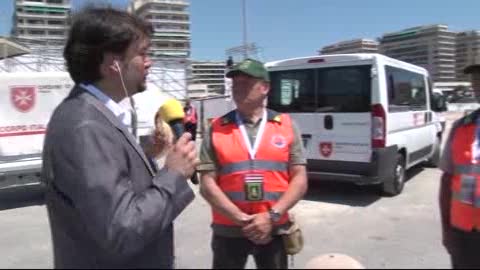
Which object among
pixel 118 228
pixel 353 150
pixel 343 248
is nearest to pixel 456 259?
pixel 118 228

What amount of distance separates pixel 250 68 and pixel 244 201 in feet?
2.64

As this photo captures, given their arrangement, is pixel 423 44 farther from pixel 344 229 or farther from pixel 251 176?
pixel 251 176

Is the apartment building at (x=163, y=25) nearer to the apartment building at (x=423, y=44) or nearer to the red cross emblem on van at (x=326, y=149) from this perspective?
the red cross emblem on van at (x=326, y=149)

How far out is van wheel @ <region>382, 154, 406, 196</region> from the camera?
25.6 feet

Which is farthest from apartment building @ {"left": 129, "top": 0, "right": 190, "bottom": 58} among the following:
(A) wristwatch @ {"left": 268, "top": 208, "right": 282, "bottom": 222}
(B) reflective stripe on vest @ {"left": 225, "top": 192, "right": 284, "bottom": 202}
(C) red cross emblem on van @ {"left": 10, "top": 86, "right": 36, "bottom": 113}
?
(C) red cross emblem on van @ {"left": 10, "top": 86, "right": 36, "bottom": 113}

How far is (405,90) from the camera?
27.1ft

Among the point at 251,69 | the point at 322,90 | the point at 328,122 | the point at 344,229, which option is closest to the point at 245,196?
the point at 251,69

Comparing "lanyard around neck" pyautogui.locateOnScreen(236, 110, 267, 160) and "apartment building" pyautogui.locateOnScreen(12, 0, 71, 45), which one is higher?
"apartment building" pyautogui.locateOnScreen(12, 0, 71, 45)

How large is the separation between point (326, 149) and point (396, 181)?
131cm

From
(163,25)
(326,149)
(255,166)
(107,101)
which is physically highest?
(163,25)

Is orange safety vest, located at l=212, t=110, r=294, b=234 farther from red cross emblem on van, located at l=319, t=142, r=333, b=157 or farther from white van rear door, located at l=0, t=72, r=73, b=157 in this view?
white van rear door, located at l=0, t=72, r=73, b=157

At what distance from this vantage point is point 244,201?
9.58 feet

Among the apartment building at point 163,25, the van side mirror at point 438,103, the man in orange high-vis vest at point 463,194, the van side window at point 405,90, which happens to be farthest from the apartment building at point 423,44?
the man in orange high-vis vest at point 463,194

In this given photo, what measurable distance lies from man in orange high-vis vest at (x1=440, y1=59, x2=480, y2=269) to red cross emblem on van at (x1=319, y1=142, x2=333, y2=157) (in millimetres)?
4657
